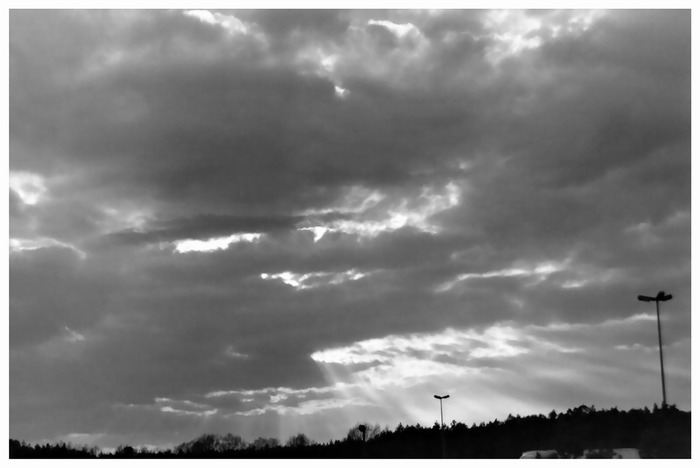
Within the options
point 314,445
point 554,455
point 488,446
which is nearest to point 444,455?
point 488,446

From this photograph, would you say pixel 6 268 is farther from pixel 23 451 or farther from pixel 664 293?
pixel 664 293

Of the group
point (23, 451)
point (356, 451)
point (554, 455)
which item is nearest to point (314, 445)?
point (356, 451)

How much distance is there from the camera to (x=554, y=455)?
47.2 m

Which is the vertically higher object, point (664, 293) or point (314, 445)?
point (664, 293)

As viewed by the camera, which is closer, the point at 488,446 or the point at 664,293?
the point at 664,293

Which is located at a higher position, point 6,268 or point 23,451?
point 6,268

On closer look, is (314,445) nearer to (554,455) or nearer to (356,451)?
(356,451)

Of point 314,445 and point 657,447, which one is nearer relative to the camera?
point 657,447

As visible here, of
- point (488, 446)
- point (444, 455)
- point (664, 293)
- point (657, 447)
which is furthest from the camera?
point (444, 455)

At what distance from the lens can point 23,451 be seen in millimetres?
63844

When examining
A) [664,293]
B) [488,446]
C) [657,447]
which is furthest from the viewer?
[488,446]

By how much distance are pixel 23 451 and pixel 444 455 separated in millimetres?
39655
